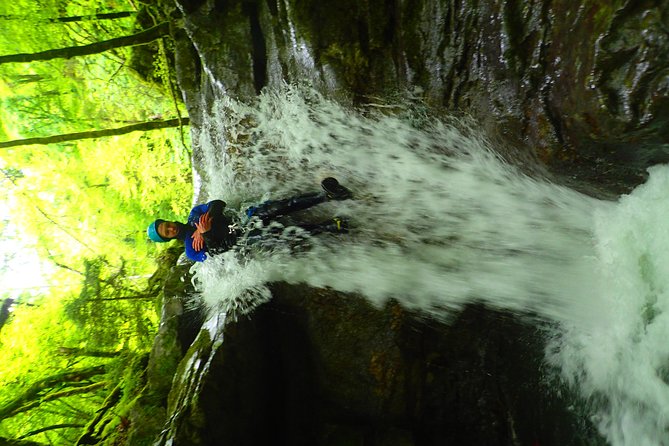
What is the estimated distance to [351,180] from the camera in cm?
459

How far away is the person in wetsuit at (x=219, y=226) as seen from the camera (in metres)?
4.67

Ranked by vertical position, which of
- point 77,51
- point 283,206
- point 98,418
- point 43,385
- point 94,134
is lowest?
point 43,385

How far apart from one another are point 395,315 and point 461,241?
1058 millimetres

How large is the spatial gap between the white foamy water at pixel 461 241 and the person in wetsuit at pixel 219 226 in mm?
191

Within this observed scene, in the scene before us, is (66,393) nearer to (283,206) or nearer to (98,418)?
(98,418)

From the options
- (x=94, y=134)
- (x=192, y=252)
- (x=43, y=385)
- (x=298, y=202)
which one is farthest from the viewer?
(x=43, y=385)

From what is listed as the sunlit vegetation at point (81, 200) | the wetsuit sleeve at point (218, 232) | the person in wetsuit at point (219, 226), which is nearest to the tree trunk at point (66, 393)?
the sunlit vegetation at point (81, 200)

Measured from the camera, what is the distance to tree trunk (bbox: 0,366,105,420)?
5.90 m

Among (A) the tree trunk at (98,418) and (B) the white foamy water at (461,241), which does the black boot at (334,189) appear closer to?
(B) the white foamy water at (461,241)

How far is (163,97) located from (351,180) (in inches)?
167

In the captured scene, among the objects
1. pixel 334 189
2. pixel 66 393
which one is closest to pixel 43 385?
pixel 66 393

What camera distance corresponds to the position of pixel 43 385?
6.23m

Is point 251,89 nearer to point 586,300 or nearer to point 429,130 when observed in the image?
point 429,130

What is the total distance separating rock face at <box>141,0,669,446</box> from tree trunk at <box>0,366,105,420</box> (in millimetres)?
2827
